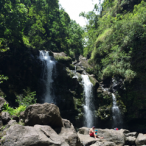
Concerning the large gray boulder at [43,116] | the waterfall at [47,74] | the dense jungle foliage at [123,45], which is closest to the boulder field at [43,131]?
the large gray boulder at [43,116]

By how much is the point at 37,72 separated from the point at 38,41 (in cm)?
780

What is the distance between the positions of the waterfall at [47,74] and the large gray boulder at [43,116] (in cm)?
996

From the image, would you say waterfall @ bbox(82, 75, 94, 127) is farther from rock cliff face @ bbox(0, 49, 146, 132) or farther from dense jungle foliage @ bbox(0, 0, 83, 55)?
dense jungle foliage @ bbox(0, 0, 83, 55)

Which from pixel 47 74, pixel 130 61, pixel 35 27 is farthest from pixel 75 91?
pixel 35 27

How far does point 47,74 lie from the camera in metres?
17.8

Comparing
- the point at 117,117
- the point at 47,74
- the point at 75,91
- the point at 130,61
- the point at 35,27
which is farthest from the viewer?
the point at 35,27

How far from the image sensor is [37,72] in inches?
686

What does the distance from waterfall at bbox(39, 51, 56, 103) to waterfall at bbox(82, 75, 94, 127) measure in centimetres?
419

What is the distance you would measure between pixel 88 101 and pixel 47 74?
6.30m

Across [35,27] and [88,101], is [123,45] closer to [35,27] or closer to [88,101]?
[88,101]

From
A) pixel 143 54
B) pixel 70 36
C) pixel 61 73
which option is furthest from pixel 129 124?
pixel 70 36

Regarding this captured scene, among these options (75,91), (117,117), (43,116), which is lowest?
(43,116)

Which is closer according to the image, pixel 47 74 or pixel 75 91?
pixel 75 91

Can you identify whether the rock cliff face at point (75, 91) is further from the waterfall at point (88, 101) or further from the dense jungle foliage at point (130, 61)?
the waterfall at point (88, 101)
